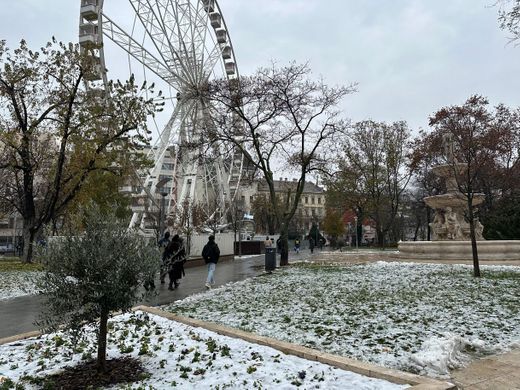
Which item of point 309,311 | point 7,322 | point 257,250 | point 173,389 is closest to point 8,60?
point 7,322

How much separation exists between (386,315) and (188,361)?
13.6 ft

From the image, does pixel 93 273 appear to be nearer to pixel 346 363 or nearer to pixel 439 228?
pixel 346 363

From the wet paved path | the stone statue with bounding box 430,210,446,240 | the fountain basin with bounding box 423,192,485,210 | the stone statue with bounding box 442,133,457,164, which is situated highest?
the stone statue with bounding box 442,133,457,164

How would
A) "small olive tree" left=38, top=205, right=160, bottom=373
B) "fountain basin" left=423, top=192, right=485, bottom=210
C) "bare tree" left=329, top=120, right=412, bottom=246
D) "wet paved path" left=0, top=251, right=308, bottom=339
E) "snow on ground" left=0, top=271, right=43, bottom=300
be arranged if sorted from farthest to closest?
"bare tree" left=329, top=120, right=412, bottom=246
"fountain basin" left=423, top=192, right=485, bottom=210
"snow on ground" left=0, top=271, right=43, bottom=300
"wet paved path" left=0, top=251, right=308, bottom=339
"small olive tree" left=38, top=205, right=160, bottom=373

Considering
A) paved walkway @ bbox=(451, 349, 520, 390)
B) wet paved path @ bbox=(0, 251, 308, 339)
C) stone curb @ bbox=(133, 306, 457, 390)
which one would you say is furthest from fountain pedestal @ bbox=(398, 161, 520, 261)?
stone curb @ bbox=(133, 306, 457, 390)

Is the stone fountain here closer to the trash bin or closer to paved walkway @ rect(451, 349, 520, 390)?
the trash bin

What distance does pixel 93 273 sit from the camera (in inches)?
203

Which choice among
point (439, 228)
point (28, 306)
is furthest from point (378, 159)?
point (28, 306)

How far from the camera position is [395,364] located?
576cm

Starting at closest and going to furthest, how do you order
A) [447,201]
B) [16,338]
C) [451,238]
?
[16,338], [447,201], [451,238]

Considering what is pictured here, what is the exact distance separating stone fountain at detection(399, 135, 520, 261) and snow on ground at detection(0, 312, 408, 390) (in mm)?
15072

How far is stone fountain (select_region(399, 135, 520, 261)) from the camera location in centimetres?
2256

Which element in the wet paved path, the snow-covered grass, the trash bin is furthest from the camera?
the trash bin

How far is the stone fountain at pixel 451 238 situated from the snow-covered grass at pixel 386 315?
863 cm
